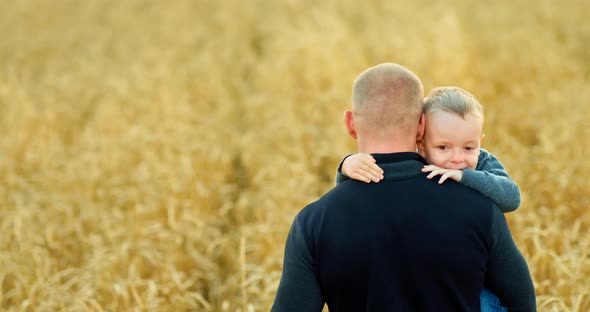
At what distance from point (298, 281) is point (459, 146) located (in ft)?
2.28

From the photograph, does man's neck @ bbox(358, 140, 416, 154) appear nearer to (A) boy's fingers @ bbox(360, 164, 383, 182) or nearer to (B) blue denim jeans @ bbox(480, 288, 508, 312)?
(A) boy's fingers @ bbox(360, 164, 383, 182)

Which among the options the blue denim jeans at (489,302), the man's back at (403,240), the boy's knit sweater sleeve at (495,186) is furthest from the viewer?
the blue denim jeans at (489,302)

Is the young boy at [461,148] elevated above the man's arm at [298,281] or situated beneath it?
elevated above

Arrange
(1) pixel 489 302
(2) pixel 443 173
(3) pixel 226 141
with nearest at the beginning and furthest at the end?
(2) pixel 443 173
(1) pixel 489 302
(3) pixel 226 141

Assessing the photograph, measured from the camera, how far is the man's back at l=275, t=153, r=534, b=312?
74.4 inches

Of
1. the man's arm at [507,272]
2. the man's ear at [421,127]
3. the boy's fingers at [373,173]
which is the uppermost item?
the man's ear at [421,127]

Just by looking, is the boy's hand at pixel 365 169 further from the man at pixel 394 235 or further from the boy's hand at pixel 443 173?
the boy's hand at pixel 443 173

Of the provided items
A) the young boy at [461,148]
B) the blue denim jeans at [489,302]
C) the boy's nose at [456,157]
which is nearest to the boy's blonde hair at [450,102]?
the young boy at [461,148]

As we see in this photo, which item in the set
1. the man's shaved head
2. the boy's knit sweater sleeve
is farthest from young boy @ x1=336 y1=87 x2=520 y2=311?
the man's shaved head

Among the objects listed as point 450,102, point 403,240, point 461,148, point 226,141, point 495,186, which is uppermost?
point 450,102

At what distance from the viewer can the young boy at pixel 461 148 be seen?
6.67ft

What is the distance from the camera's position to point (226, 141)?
277 inches

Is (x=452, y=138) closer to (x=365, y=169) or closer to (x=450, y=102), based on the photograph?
(x=450, y=102)

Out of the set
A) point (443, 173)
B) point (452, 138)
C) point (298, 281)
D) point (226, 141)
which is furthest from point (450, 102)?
point (226, 141)
